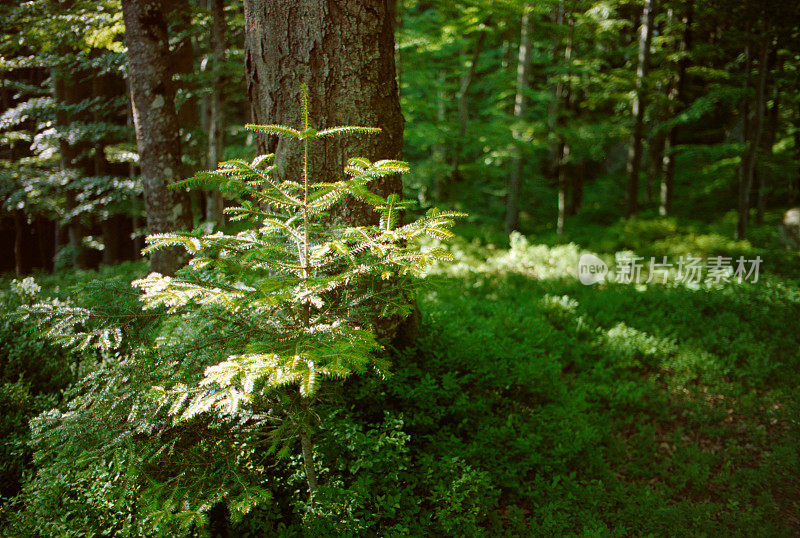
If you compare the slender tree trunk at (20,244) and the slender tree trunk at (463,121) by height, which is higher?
the slender tree trunk at (463,121)

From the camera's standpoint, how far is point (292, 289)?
211 cm

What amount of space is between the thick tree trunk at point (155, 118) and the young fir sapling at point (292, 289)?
9.08 ft

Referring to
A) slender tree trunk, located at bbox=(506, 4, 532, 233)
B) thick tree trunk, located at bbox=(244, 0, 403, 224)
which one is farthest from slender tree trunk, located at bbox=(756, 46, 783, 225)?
thick tree trunk, located at bbox=(244, 0, 403, 224)

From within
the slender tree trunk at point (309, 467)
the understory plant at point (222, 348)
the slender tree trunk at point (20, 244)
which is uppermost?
the understory plant at point (222, 348)

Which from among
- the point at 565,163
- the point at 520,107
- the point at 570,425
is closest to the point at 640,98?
the point at 565,163

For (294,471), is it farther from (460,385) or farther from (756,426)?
(756,426)

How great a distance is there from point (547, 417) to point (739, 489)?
73.5 inches

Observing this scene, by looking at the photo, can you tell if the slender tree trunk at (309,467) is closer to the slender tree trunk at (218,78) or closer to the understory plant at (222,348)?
the understory plant at (222,348)

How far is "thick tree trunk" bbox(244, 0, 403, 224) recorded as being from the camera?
2.89 meters

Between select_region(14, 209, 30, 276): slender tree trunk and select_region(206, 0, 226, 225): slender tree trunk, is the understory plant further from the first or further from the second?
select_region(14, 209, 30, 276): slender tree trunk

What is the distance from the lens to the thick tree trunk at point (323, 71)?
2893mm

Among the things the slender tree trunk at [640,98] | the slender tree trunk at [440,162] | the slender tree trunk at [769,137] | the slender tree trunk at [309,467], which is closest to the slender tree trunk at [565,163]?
the slender tree trunk at [640,98]

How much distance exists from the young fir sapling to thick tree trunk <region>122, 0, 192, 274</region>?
277 centimetres

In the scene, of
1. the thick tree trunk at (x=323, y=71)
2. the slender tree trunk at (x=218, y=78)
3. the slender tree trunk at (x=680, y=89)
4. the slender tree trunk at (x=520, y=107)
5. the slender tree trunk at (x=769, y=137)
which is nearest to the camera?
the thick tree trunk at (x=323, y=71)
